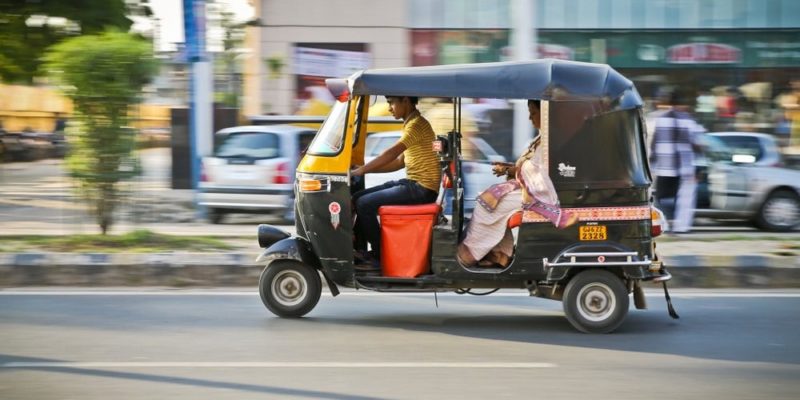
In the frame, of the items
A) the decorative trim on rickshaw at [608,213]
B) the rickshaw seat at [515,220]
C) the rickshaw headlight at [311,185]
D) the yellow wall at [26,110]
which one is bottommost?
the rickshaw seat at [515,220]

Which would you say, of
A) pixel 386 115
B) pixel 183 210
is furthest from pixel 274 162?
pixel 183 210

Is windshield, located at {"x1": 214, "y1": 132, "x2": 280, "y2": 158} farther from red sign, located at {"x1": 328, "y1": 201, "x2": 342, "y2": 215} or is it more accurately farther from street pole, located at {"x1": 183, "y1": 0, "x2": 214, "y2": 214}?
red sign, located at {"x1": 328, "y1": 201, "x2": 342, "y2": 215}

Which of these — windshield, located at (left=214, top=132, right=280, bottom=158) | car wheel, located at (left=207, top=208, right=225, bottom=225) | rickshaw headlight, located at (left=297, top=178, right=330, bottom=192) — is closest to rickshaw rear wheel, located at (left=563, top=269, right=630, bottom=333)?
rickshaw headlight, located at (left=297, top=178, right=330, bottom=192)

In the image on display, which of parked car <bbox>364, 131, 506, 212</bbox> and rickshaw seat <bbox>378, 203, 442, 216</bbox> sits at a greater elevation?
parked car <bbox>364, 131, 506, 212</bbox>

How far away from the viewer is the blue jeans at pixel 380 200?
793 cm

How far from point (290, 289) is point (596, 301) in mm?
2334

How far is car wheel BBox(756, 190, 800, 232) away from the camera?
574 inches

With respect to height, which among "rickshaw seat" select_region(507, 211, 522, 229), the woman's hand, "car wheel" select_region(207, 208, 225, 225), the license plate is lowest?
"car wheel" select_region(207, 208, 225, 225)

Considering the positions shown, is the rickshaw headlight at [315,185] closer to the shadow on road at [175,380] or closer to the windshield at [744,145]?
the shadow on road at [175,380]

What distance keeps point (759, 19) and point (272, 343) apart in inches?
755

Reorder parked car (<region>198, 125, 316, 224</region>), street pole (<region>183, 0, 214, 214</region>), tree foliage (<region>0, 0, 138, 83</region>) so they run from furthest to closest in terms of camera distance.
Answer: tree foliage (<region>0, 0, 138, 83</region>) < street pole (<region>183, 0, 214, 214</region>) < parked car (<region>198, 125, 316, 224</region>)

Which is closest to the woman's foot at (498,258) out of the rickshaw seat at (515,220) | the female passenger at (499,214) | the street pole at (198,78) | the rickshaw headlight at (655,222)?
the female passenger at (499,214)

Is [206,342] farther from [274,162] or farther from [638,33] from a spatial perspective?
[638,33]

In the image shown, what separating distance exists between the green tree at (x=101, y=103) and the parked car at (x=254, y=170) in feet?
13.5
